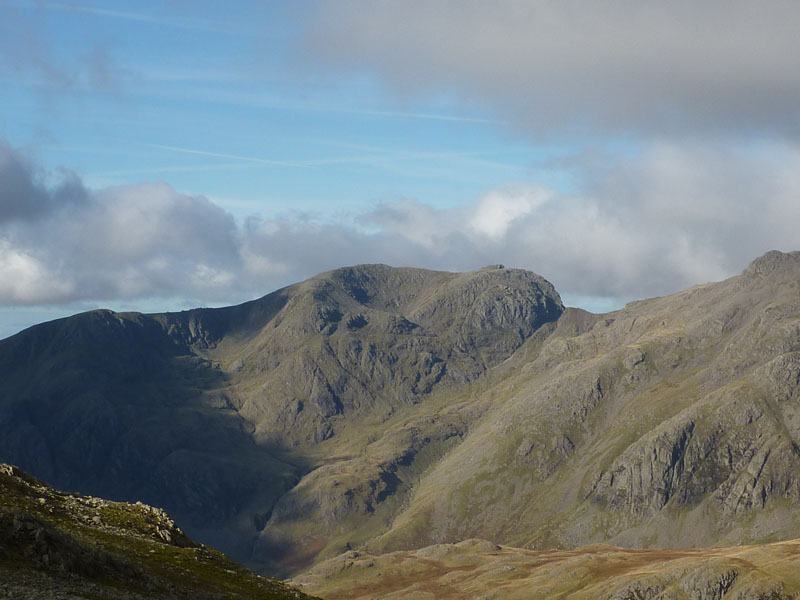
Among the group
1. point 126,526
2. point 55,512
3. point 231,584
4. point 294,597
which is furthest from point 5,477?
point 294,597

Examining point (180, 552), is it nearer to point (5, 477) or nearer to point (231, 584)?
point (231, 584)

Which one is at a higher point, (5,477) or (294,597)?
(5,477)

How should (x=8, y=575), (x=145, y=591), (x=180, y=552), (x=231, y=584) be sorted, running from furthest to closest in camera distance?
(x=180, y=552) < (x=231, y=584) < (x=145, y=591) < (x=8, y=575)

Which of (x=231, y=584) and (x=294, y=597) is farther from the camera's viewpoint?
(x=294, y=597)

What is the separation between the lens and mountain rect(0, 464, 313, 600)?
62.5 meters

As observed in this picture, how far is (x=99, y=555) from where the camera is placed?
69.9m

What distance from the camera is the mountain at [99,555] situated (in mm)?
62531

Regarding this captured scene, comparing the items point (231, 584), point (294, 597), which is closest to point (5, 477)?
point (231, 584)

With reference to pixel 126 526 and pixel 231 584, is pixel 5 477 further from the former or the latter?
pixel 231 584

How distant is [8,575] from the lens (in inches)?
2338

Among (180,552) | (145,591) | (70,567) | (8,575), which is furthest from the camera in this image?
(180,552)

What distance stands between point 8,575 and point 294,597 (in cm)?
3912

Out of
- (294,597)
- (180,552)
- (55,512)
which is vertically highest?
(55,512)

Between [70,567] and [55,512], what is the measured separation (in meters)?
23.6
